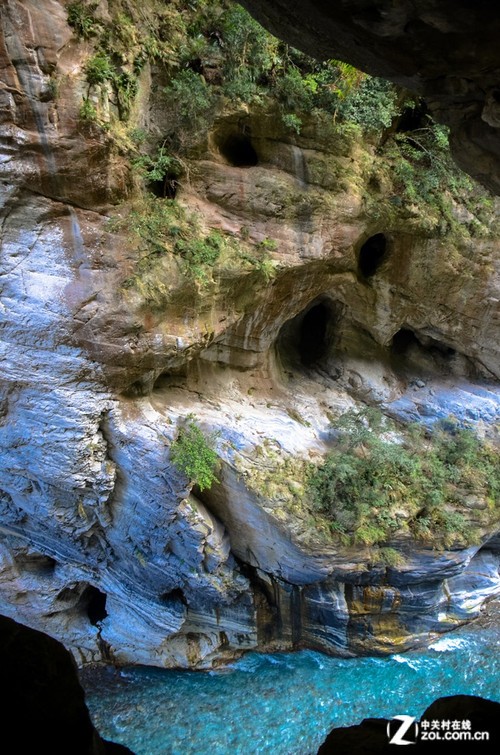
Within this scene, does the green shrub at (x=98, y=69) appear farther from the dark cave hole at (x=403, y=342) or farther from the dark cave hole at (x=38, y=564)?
the dark cave hole at (x=38, y=564)

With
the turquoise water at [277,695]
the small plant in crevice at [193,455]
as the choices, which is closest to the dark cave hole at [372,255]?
the small plant in crevice at [193,455]

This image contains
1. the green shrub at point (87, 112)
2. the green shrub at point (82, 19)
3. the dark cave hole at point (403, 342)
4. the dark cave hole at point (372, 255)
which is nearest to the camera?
the green shrub at point (82, 19)

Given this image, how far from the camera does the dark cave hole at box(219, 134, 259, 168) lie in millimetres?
7328

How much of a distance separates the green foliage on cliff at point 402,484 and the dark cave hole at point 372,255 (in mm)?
2939

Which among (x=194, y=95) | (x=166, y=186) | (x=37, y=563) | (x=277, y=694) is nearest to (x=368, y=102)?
(x=194, y=95)

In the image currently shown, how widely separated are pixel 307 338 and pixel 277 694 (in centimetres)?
744

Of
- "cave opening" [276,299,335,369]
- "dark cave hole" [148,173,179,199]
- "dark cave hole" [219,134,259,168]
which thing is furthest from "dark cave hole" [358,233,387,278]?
"dark cave hole" [148,173,179,199]

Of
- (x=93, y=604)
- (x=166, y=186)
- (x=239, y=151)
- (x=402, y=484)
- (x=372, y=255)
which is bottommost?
(x=93, y=604)

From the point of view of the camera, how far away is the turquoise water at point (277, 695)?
8.04 m

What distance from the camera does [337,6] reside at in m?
2.64

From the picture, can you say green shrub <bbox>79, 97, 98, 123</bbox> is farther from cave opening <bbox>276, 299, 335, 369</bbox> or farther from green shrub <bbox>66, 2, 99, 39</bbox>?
cave opening <bbox>276, 299, 335, 369</bbox>

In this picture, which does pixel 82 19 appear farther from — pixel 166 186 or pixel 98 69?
pixel 166 186

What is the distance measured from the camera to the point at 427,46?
270 centimetres

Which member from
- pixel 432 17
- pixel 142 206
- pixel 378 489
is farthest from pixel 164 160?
pixel 378 489
